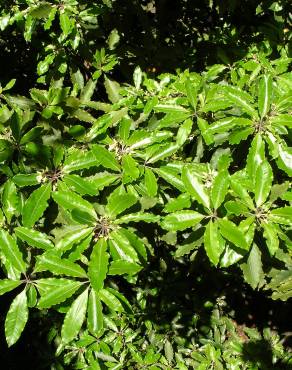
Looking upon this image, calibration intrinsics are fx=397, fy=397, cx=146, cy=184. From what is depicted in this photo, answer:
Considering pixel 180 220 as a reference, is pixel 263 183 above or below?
above

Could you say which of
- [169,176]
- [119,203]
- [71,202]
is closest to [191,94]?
[169,176]

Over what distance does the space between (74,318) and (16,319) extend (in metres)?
0.25

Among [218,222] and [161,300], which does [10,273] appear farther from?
[161,300]

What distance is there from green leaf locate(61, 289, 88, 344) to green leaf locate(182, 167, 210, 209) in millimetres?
582

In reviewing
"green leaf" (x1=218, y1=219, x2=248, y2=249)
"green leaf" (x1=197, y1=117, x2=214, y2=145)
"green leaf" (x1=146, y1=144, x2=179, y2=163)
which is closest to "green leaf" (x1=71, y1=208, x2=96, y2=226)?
"green leaf" (x1=146, y1=144, x2=179, y2=163)

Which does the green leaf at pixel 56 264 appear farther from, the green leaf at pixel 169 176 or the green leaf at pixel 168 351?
the green leaf at pixel 168 351

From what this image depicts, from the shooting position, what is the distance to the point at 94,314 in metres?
1.56

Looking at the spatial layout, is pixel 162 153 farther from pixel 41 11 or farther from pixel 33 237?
pixel 41 11

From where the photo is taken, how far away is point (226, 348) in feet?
11.2

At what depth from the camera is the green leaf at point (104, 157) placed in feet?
5.21

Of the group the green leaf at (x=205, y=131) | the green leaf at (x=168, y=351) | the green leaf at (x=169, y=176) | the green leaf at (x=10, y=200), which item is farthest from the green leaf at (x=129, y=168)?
the green leaf at (x=168, y=351)

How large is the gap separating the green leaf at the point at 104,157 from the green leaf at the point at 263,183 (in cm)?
57

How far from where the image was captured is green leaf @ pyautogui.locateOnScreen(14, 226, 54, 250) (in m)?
1.56

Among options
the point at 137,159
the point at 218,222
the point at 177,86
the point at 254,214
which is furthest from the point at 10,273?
the point at 177,86
